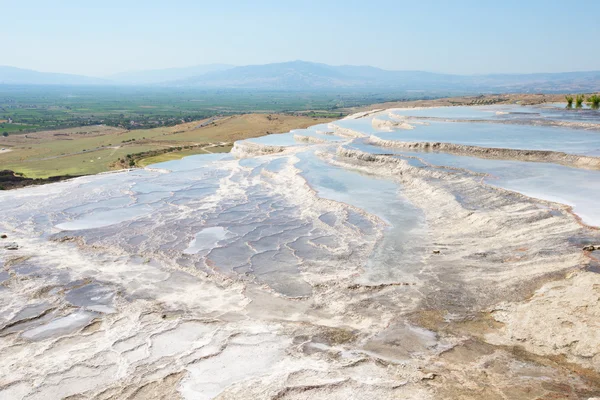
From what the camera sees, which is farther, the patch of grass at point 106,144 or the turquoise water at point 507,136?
the patch of grass at point 106,144

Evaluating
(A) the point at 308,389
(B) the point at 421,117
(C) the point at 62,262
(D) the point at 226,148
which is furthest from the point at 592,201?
(D) the point at 226,148

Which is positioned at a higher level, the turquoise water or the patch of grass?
the turquoise water

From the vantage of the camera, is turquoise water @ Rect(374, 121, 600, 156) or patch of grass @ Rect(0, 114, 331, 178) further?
patch of grass @ Rect(0, 114, 331, 178)

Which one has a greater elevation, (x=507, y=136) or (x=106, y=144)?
(x=507, y=136)

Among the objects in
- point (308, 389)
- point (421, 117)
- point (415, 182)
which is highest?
point (421, 117)

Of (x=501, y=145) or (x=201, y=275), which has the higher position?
(x=501, y=145)

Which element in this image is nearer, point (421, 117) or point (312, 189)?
point (312, 189)

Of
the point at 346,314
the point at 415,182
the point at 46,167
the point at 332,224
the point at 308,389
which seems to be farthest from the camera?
the point at 46,167

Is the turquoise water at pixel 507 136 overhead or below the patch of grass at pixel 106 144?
overhead

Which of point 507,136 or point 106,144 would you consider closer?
point 507,136

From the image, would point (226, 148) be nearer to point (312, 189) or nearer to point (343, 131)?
point (343, 131)

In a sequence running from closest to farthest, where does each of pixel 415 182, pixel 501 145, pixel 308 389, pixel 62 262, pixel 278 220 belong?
pixel 308 389 < pixel 62 262 < pixel 278 220 < pixel 415 182 < pixel 501 145
